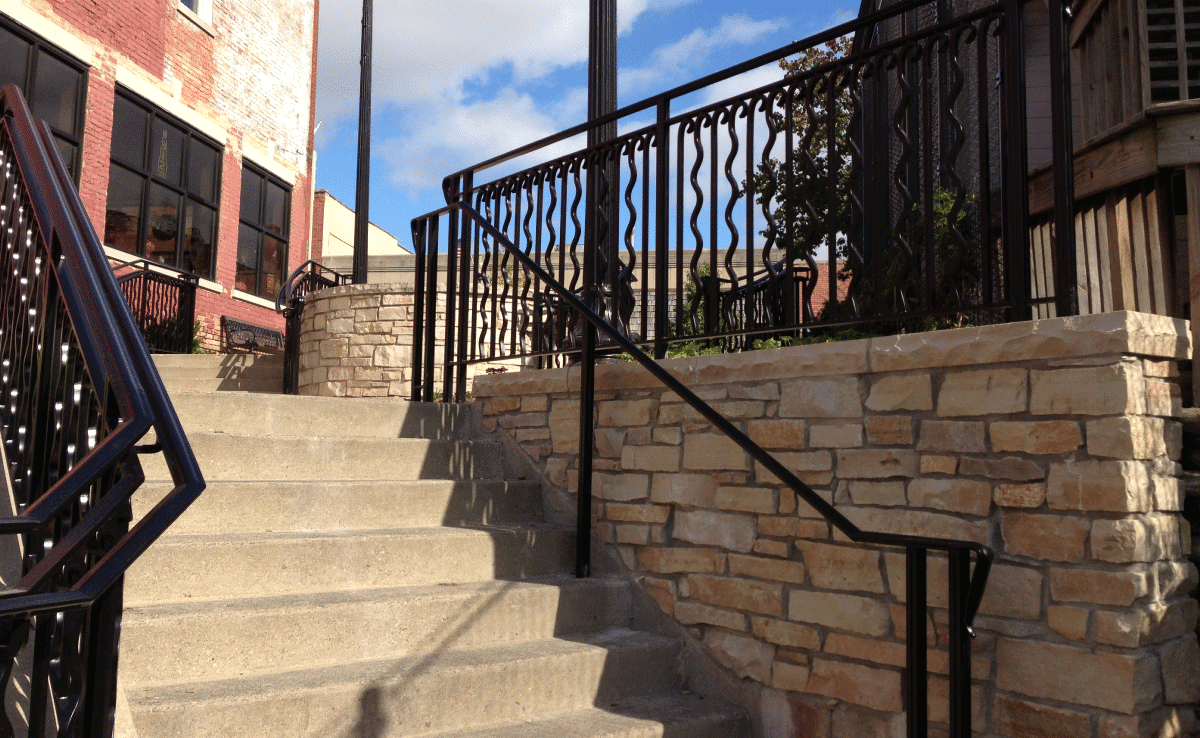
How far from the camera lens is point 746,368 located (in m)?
3.32

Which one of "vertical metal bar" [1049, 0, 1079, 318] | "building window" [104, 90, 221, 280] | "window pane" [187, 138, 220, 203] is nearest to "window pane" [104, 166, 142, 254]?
"building window" [104, 90, 221, 280]

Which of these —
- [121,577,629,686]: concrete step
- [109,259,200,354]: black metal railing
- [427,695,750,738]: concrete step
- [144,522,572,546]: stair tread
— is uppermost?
[109,259,200,354]: black metal railing

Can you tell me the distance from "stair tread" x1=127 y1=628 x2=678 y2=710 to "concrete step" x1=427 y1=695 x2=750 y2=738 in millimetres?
198

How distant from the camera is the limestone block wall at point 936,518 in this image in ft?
7.72

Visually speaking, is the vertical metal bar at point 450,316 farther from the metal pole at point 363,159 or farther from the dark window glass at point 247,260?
the dark window glass at point 247,260

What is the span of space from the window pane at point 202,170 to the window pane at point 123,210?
1129 millimetres

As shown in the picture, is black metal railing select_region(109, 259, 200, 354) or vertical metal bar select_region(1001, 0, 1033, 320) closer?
vertical metal bar select_region(1001, 0, 1033, 320)

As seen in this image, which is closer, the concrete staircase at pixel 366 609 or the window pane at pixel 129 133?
the concrete staircase at pixel 366 609

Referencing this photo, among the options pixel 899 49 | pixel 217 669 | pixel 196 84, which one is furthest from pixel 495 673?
pixel 196 84

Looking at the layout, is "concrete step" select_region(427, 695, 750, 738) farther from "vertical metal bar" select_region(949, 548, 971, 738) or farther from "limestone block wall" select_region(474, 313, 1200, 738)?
"vertical metal bar" select_region(949, 548, 971, 738)

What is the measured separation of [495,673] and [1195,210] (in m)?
3.27

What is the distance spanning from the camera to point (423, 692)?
9.01 ft

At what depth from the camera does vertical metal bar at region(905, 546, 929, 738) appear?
7.88 ft

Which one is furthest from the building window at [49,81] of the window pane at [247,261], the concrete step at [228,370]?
the window pane at [247,261]
